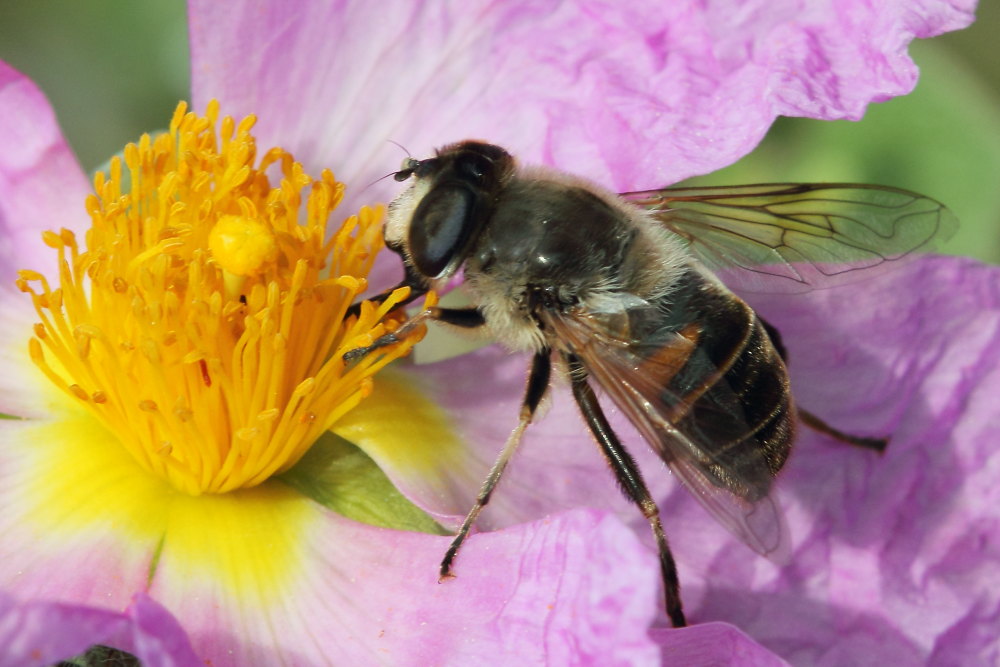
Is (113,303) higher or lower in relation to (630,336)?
higher

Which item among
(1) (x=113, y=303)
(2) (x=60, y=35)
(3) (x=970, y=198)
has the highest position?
(2) (x=60, y=35)

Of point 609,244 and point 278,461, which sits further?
point 278,461

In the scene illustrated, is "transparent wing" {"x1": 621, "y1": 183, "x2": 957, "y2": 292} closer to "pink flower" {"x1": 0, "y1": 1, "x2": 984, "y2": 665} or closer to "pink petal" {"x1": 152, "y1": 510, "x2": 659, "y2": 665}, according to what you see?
"pink flower" {"x1": 0, "y1": 1, "x2": 984, "y2": 665}

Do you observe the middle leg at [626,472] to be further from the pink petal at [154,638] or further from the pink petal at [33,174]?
the pink petal at [33,174]

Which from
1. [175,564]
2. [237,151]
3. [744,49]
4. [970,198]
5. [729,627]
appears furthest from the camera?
[970,198]

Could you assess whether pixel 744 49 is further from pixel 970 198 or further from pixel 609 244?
pixel 970 198

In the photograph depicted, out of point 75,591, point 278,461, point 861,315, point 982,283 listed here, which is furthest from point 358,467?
point 982,283

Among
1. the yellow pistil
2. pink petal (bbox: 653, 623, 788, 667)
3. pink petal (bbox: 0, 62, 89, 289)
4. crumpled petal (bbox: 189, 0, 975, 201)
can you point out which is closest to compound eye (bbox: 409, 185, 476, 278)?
the yellow pistil

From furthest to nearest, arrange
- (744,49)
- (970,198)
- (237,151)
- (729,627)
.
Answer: (970,198)
(744,49)
(237,151)
(729,627)
